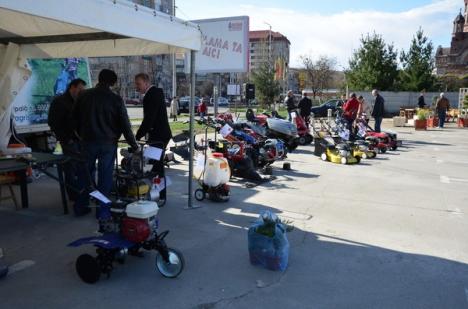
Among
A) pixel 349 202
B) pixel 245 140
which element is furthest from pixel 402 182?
pixel 245 140

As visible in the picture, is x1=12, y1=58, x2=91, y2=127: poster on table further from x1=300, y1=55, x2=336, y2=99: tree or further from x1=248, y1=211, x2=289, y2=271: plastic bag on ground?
x1=300, y1=55, x2=336, y2=99: tree

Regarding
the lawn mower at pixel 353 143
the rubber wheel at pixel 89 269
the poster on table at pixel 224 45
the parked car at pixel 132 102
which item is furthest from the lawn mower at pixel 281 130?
the parked car at pixel 132 102

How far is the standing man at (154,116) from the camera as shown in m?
6.21

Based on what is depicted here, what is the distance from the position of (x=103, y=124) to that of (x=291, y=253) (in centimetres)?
273

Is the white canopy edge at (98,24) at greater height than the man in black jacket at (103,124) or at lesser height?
Result: greater

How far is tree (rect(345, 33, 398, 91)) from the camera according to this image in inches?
1278

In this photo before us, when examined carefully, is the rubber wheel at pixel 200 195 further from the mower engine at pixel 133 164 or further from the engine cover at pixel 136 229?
the engine cover at pixel 136 229

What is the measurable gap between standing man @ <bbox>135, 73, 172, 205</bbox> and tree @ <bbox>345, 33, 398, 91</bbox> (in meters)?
29.3

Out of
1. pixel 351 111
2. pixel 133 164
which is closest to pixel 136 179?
pixel 133 164

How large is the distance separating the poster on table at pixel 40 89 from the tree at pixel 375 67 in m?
27.4

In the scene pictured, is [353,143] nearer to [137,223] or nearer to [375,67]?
[137,223]

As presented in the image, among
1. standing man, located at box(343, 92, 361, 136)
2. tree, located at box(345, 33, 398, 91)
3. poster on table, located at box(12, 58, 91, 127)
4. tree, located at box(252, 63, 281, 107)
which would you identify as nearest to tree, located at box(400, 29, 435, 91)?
tree, located at box(345, 33, 398, 91)

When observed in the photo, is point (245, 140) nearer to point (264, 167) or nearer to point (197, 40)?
point (264, 167)

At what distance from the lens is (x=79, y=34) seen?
19.8 ft
